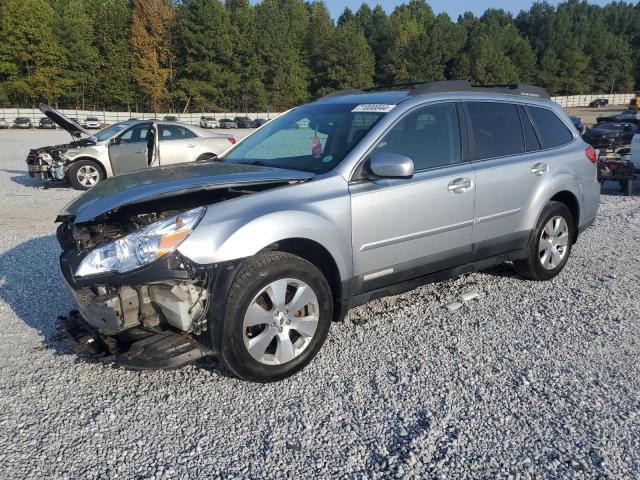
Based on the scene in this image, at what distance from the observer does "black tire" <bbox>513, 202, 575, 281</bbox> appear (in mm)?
4861

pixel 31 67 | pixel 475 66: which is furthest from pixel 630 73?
pixel 31 67

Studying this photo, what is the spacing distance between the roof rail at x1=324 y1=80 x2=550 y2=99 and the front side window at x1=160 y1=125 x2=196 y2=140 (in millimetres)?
7825

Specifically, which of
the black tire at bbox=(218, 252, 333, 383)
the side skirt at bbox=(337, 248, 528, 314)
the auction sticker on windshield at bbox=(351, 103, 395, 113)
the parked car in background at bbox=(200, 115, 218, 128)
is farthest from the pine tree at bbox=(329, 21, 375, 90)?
the black tire at bbox=(218, 252, 333, 383)

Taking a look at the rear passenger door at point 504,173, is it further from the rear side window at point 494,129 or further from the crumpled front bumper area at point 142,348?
the crumpled front bumper area at point 142,348

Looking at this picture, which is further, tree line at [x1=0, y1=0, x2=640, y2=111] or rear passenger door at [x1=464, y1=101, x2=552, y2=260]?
tree line at [x1=0, y1=0, x2=640, y2=111]

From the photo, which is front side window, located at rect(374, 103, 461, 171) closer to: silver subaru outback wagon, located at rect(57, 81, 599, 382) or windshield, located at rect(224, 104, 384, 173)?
silver subaru outback wagon, located at rect(57, 81, 599, 382)

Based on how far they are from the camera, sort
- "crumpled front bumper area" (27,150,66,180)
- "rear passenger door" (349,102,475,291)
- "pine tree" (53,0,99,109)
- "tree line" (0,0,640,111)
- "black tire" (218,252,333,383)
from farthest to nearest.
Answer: "pine tree" (53,0,99,109) < "tree line" (0,0,640,111) < "crumpled front bumper area" (27,150,66,180) < "rear passenger door" (349,102,475,291) < "black tire" (218,252,333,383)

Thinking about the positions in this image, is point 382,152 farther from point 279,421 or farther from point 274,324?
point 279,421

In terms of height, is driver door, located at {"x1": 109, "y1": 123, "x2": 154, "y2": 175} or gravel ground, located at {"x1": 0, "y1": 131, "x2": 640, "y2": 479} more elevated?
driver door, located at {"x1": 109, "y1": 123, "x2": 154, "y2": 175}

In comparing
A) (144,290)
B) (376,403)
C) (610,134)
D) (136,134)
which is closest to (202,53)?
(610,134)

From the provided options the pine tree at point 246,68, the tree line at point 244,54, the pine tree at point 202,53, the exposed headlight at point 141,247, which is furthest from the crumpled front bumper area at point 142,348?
the pine tree at point 246,68

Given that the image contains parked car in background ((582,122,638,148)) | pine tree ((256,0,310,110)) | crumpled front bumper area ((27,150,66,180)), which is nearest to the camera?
crumpled front bumper area ((27,150,66,180))

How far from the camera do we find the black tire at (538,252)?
4.86 meters

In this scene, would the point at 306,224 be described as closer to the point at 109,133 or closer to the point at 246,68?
the point at 109,133
